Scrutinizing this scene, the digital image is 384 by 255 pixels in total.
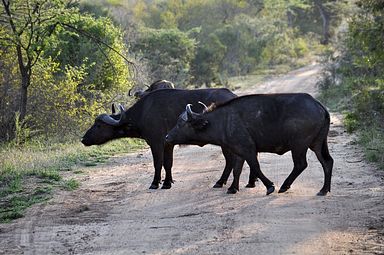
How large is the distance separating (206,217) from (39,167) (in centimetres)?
625

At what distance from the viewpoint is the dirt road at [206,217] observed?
8.33 m

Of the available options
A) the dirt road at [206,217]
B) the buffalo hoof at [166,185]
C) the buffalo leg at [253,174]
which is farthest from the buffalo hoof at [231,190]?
the buffalo hoof at [166,185]

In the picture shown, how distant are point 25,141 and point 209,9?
4715cm

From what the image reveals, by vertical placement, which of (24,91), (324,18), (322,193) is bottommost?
(322,193)

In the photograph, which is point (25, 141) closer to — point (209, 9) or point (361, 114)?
point (361, 114)

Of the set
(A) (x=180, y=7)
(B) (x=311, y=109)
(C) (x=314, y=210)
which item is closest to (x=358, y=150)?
(B) (x=311, y=109)

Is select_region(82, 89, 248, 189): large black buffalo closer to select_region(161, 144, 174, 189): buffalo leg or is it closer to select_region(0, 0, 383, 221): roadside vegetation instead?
select_region(161, 144, 174, 189): buffalo leg

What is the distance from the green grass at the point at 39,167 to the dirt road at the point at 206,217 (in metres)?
0.37

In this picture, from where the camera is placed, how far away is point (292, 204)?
34.6ft

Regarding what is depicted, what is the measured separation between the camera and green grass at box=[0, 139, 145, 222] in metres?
12.0

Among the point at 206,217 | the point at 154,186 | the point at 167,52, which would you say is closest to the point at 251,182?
the point at 154,186

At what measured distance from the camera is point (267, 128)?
1170 cm

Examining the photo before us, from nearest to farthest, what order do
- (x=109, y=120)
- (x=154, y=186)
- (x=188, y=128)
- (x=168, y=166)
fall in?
(x=188, y=128) < (x=154, y=186) < (x=168, y=166) < (x=109, y=120)

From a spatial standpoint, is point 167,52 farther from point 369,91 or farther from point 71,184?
point 71,184
